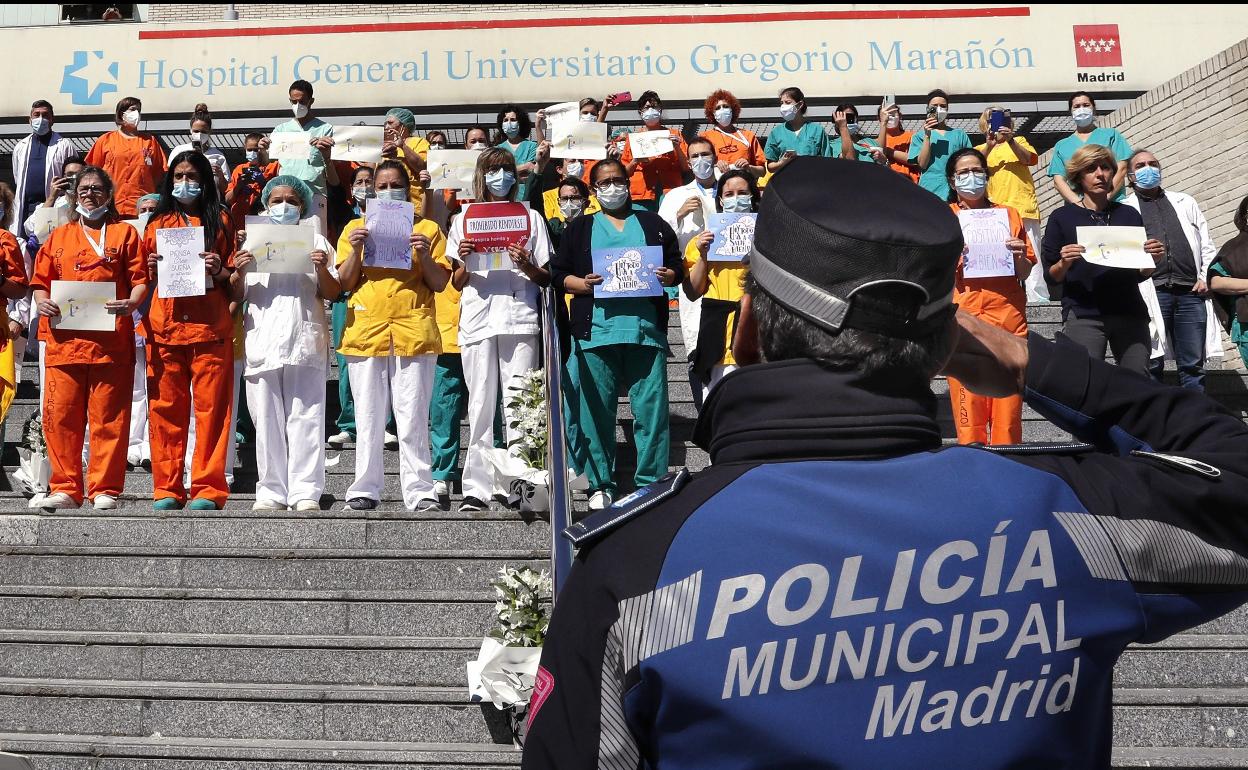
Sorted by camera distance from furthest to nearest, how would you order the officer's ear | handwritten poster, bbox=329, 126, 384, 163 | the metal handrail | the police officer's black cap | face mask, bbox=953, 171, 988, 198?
handwritten poster, bbox=329, 126, 384, 163
face mask, bbox=953, 171, 988, 198
the metal handrail
the officer's ear
the police officer's black cap

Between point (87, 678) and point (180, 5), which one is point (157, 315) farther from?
point (180, 5)

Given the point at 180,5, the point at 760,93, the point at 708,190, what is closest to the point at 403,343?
the point at 708,190

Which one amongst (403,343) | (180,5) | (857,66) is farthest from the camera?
(180,5)

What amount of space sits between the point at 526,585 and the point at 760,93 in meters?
12.7

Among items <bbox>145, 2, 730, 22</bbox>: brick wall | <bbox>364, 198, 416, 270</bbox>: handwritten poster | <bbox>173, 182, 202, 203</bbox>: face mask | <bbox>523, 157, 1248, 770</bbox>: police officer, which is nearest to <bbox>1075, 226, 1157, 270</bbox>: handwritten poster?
<bbox>364, 198, 416, 270</bbox>: handwritten poster

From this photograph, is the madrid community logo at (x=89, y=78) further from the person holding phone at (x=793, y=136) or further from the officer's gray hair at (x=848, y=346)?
the officer's gray hair at (x=848, y=346)

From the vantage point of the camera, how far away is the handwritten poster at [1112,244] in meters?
7.77

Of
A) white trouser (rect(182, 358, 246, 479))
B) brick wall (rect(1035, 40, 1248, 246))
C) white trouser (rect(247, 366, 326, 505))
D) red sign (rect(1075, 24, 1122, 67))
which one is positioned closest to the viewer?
white trouser (rect(247, 366, 326, 505))

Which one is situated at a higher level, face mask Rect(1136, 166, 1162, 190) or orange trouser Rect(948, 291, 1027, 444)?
face mask Rect(1136, 166, 1162, 190)

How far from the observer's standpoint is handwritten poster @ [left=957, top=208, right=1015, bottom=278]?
7.62 m

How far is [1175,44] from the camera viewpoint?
17281 mm

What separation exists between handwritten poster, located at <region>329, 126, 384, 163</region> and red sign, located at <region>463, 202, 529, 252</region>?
1.71 m

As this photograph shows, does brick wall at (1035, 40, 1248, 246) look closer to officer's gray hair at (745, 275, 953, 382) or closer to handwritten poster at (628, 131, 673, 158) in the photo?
handwritten poster at (628, 131, 673, 158)

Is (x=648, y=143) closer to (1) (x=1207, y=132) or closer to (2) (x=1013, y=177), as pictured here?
(2) (x=1013, y=177)
